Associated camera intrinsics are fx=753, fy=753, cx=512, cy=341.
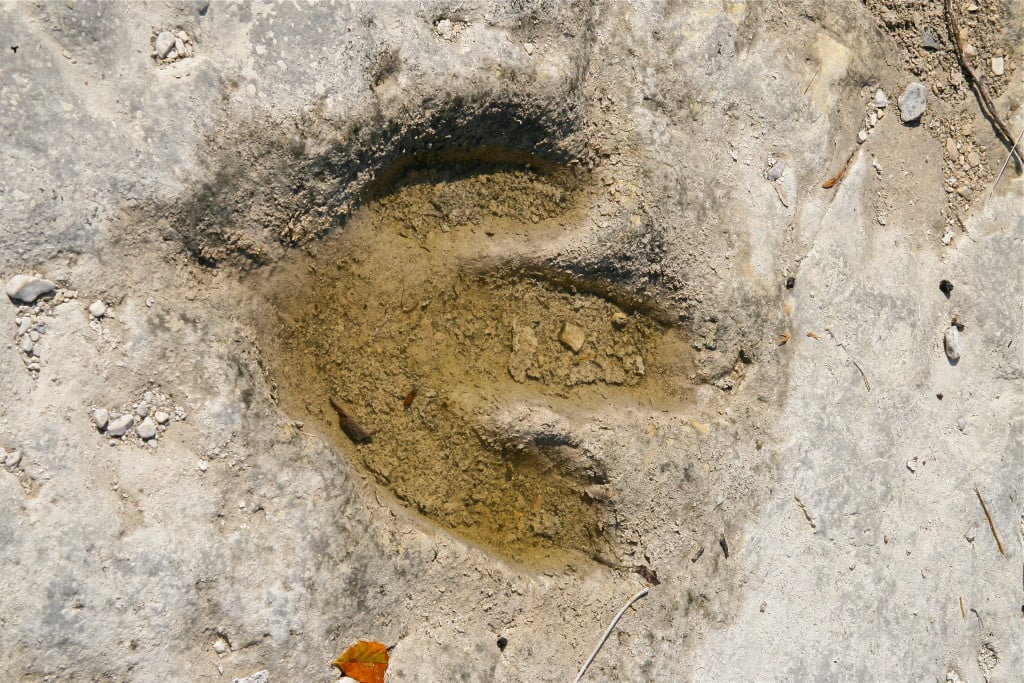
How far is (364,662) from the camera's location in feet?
12.8

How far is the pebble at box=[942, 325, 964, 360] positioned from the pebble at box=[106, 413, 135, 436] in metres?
4.64

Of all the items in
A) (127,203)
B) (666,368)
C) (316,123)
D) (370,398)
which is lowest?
(370,398)

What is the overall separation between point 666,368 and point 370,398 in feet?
5.74

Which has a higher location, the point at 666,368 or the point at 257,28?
the point at 257,28

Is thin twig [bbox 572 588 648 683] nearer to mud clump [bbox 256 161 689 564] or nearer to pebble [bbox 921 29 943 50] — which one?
mud clump [bbox 256 161 689 564]

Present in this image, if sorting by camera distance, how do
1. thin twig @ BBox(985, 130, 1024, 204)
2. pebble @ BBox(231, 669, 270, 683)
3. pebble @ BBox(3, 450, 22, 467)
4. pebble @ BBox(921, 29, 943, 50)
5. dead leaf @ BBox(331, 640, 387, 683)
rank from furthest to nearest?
thin twig @ BBox(985, 130, 1024, 204) → pebble @ BBox(921, 29, 943, 50) → dead leaf @ BBox(331, 640, 387, 683) → pebble @ BBox(231, 669, 270, 683) → pebble @ BBox(3, 450, 22, 467)

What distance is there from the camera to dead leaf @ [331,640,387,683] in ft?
12.7

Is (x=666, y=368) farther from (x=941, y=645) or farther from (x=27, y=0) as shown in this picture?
(x=27, y=0)

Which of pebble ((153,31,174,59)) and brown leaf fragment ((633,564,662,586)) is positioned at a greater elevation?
pebble ((153,31,174,59))

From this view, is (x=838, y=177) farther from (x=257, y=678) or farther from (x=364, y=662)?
(x=257, y=678)

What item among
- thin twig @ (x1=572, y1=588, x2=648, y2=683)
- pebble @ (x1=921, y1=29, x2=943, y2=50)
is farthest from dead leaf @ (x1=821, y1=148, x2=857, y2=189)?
thin twig @ (x1=572, y1=588, x2=648, y2=683)

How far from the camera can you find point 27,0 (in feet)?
11.6

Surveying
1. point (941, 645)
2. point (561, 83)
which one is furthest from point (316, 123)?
point (941, 645)

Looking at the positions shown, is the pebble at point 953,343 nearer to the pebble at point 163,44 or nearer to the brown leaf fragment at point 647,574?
the brown leaf fragment at point 647,574
